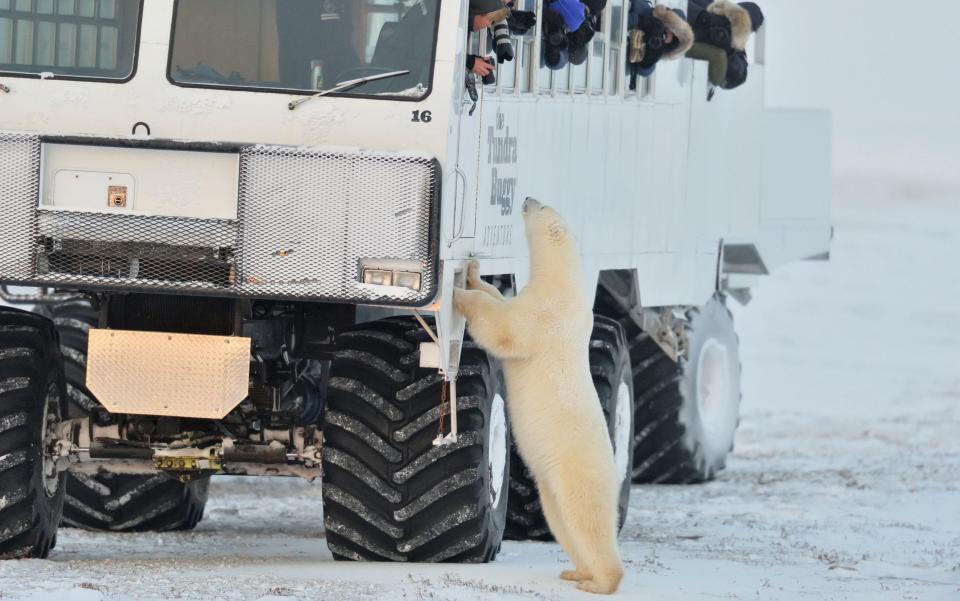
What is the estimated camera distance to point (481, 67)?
9.35m

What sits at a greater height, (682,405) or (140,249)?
(140,249)

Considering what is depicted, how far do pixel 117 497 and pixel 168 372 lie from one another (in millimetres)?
2663

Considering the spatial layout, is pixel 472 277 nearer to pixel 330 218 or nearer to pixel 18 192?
pixel 330 218

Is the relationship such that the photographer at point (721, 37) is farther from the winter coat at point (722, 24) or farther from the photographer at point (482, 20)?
the photographer at point (482, 20)

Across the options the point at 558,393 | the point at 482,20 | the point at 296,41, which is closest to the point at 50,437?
the point at 296,41

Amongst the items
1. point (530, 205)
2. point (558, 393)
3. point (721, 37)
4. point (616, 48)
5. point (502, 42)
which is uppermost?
point (721, 37)

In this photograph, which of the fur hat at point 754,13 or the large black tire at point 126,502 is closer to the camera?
the large black tire at point 126,502

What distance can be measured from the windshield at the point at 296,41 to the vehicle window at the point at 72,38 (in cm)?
23

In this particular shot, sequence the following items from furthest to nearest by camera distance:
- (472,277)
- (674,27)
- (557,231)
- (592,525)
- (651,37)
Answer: (674,27)
(651,37)
(557,231)
(472,277)
(592,525)

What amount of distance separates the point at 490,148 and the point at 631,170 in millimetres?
2803

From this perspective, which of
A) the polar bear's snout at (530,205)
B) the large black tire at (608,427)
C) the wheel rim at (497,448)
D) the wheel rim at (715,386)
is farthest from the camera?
the wheel rim at (715,386)

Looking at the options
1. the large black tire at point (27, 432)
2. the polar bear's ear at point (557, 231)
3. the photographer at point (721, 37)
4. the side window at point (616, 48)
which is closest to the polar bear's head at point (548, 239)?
the polar bear's ear at point (557, 231)

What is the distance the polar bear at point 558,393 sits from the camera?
9.15 meters

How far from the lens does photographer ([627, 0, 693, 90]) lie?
12.7m
